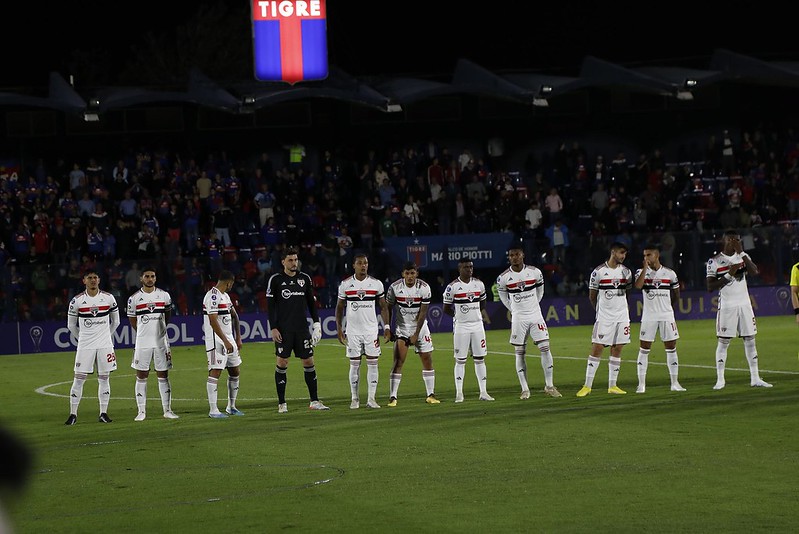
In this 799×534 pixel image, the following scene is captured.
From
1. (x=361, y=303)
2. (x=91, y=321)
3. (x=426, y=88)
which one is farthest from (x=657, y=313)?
(x=426, y=88)

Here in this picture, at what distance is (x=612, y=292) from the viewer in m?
17.2

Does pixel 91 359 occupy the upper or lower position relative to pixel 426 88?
lower

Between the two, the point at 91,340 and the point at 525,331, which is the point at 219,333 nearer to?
the point at 91,340

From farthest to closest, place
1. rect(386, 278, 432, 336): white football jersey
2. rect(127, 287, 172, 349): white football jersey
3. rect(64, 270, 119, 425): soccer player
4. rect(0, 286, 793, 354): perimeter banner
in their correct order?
rect(0, 286, 793, 354): perimeter banner, rect(386, 278, 432, 336): white football jersey, rect(64, 270, 119, 425): soccer player, rect(127, 287, 172, 349): white football jersey

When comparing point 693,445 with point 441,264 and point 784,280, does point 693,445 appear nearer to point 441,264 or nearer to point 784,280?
point 441,264

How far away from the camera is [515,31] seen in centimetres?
5900

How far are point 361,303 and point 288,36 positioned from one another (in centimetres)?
2083

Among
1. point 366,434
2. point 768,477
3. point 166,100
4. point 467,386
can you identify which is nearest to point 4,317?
point 166,100

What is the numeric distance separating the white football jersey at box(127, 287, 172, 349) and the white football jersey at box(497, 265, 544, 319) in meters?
4.82

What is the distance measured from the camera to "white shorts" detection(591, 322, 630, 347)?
1709 cm

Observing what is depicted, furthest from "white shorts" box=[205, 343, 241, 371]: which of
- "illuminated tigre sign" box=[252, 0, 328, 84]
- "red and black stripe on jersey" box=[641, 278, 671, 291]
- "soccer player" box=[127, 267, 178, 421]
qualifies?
"illuminated tigre sign" box=[252, 0, 328, 84]

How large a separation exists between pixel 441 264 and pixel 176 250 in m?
7.53

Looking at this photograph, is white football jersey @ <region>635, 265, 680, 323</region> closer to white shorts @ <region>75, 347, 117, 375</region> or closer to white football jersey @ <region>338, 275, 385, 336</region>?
white football jersey @ <region>338, 275, 385, 336</region>

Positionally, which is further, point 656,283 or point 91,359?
point 656,283
